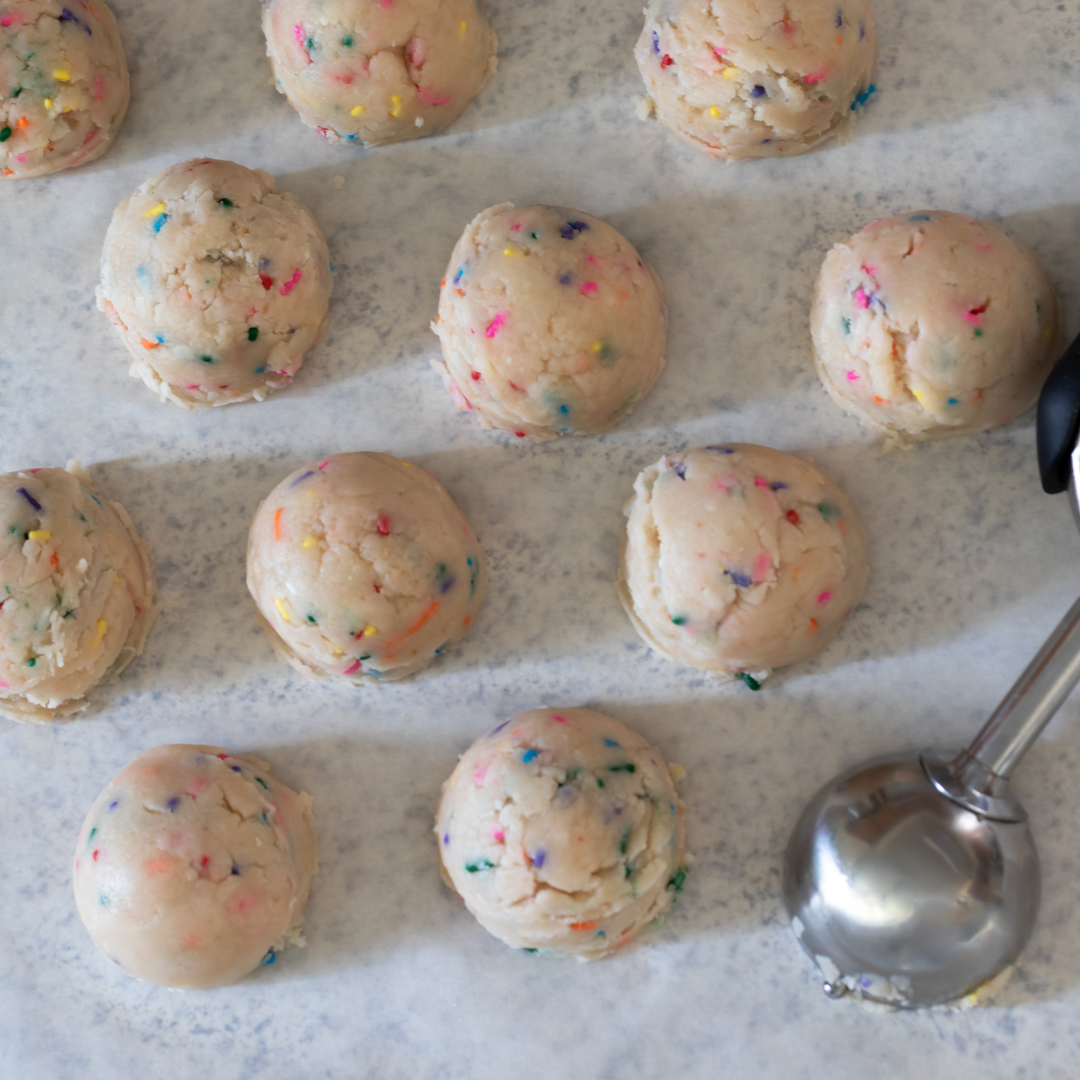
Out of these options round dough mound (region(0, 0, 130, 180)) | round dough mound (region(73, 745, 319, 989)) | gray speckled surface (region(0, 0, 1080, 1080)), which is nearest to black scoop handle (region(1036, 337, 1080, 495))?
gray speckled surface (region(0, 0, 1080, 1080))

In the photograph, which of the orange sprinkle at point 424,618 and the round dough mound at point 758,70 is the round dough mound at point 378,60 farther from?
the orange sprinkle at point 424,618

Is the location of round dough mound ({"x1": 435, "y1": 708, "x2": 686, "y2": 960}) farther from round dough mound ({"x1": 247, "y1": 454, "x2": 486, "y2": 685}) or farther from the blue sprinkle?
the blue sprinkle

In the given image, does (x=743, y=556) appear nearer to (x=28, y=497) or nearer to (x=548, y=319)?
(x=548, y=319)

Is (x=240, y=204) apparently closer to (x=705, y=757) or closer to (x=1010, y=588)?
(x=705, y=757)

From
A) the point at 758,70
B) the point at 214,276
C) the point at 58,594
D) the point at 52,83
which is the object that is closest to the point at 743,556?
the point at 758,70

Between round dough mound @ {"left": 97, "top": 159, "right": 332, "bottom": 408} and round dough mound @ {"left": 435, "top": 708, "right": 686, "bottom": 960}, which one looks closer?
round dough mound @ {"left": 435, "top": 708, "right": 686, "bottom": 960}

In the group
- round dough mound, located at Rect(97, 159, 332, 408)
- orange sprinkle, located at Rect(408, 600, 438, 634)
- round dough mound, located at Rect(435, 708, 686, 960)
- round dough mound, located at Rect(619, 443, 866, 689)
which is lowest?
round dough mound, located at Rect(435, 708, 686, 960)
